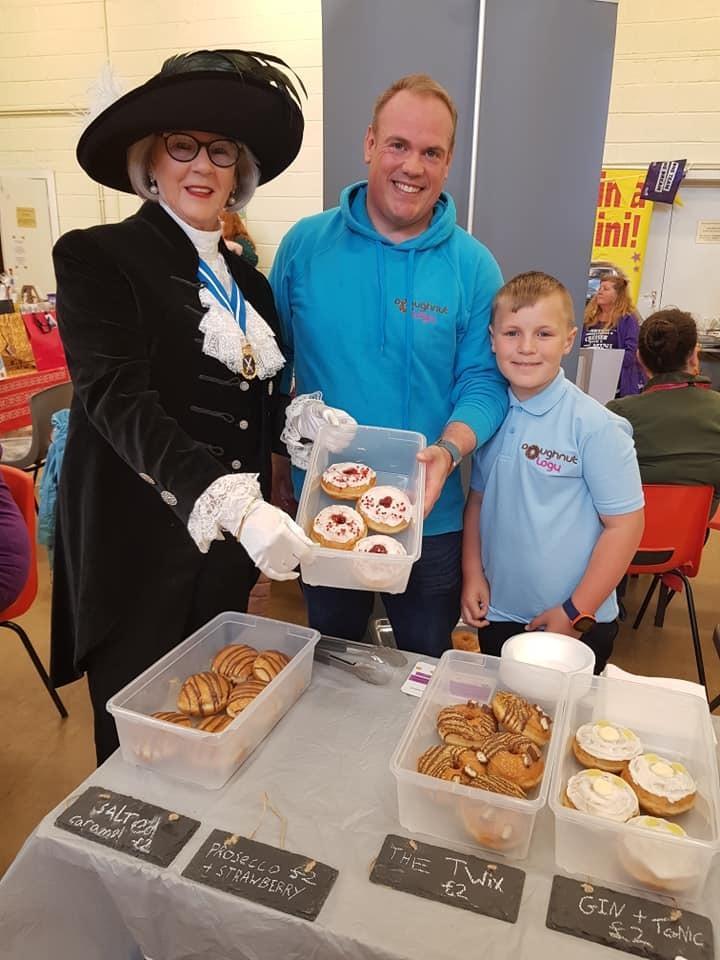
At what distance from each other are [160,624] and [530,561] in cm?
82

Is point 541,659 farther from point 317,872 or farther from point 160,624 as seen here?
point 160,624

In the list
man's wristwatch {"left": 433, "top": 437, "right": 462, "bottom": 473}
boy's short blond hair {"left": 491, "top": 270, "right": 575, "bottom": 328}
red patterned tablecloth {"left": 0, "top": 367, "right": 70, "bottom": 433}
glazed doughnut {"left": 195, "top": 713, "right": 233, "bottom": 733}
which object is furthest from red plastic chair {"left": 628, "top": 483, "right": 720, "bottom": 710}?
red patterned tablecloth {"left": 0, "top": 367, "right": 70, "bottom": 433}

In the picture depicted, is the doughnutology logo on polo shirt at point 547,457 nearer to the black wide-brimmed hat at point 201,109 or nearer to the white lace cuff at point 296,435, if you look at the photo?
the white lace cuff at point 296,435

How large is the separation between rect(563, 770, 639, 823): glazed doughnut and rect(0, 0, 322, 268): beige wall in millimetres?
5270

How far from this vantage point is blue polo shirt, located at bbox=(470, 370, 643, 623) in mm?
1521

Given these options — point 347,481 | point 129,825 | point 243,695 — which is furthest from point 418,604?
point 129,825

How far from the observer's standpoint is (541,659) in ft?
4.12

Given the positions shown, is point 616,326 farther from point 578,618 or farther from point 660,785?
point 660,785

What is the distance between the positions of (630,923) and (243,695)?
1.98 feet

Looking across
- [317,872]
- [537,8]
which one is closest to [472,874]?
[317,872]

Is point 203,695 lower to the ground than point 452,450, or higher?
lower

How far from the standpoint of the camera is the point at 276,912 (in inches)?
33.1

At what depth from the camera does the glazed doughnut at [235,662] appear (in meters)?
1.18

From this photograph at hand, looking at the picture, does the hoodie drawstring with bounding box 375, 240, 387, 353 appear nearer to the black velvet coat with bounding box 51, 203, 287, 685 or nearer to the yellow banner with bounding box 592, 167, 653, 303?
the black velvet coat with bounding box 51, 203, 287, 685
